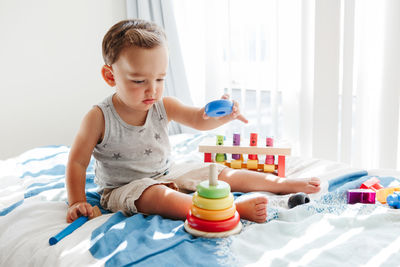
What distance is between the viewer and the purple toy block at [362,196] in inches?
44.7

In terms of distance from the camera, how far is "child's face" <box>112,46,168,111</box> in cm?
119

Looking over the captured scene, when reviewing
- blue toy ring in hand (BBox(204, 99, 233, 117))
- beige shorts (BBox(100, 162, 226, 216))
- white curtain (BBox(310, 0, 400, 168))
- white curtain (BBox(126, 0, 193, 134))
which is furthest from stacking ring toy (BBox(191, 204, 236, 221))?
white curtain (BBox(126, 0, 193, 134))

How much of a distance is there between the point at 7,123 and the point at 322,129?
1.87m

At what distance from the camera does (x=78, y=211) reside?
45.6 inches

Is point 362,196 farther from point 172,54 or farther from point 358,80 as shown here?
point 172,54

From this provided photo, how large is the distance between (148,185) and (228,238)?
0.33 m

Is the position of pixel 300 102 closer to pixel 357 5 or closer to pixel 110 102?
pixel 357 5

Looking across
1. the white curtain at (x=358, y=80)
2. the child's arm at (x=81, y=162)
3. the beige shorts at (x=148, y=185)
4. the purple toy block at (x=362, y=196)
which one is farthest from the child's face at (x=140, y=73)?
the white curtain at (x=358, y=80)

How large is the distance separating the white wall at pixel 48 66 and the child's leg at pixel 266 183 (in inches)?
68.3

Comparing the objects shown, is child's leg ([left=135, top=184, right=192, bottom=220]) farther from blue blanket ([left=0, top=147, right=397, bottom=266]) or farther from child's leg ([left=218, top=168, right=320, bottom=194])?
child's leg ([left=218, top=168, right=320, bottom=194])

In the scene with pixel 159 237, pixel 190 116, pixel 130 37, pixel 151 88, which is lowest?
pixel 159 237

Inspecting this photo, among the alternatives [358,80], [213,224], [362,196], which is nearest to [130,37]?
[213,224]

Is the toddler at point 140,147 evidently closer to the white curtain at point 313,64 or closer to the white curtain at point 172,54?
the white curtain at point 313,64

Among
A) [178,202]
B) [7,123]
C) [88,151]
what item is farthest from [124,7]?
[178,202]
